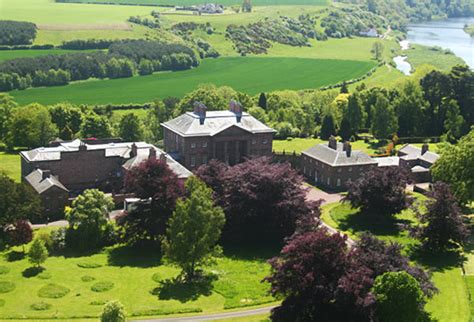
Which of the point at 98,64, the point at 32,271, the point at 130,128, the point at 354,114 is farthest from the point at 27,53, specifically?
the point at 32,271

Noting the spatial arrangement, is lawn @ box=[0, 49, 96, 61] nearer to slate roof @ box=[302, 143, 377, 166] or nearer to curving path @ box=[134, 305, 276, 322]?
slate roof @ box=[302, 143, 377, 166]

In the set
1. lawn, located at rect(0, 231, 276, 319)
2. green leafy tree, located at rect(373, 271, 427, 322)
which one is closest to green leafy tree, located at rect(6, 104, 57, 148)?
lawn, located at rect(0, 231, 276, 319)

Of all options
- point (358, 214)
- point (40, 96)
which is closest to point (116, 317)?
point (358, 214)

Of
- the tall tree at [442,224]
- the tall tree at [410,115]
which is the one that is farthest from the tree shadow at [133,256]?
the tall tree at [410,115]

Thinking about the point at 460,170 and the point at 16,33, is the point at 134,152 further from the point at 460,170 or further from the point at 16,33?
the point at 16,33

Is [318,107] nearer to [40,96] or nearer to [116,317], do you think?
[40,96]

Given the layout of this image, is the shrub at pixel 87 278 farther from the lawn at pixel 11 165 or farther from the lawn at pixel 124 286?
the lawn at pixel 11 165
